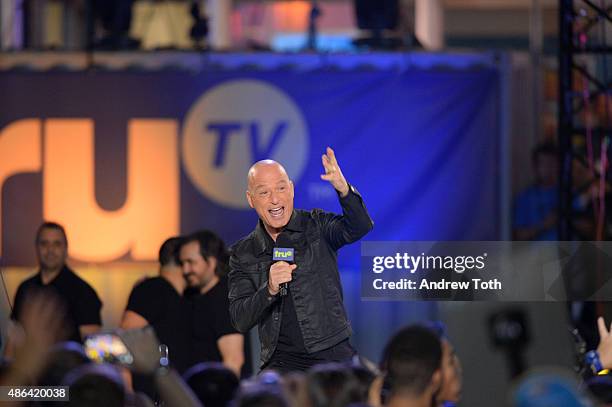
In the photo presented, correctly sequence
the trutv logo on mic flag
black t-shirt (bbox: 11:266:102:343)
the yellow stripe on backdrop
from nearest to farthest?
the trutv logo on mic flag, black t-shirt (bbox: 11:266:102:343), the yellow stripe on backdrop

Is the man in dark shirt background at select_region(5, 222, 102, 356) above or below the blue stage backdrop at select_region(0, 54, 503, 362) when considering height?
below

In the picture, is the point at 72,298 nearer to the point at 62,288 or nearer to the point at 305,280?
the point at 62,288

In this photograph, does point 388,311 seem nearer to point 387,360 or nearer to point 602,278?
point 602,278

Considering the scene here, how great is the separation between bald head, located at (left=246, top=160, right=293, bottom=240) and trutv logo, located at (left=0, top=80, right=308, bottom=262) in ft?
13.4

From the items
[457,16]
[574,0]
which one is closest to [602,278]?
[574,0]

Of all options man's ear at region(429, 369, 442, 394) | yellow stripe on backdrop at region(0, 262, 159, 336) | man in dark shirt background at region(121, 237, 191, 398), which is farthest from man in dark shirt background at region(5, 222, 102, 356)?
man's ear at region(429, 369, 442, 394)

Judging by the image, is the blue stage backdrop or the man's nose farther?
the blue stage backdrop

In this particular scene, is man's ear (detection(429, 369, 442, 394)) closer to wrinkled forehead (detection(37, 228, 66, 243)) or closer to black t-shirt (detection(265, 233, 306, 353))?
black t-shirt (detection(265, 233, 306, 353))

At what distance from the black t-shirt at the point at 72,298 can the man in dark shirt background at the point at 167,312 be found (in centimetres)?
52

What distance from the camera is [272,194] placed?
5.56 meters

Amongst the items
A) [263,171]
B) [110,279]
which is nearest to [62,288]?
[110,279]

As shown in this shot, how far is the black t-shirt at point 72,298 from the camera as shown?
750 cm

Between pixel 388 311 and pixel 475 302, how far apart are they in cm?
325

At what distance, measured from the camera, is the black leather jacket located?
550 centimetres
